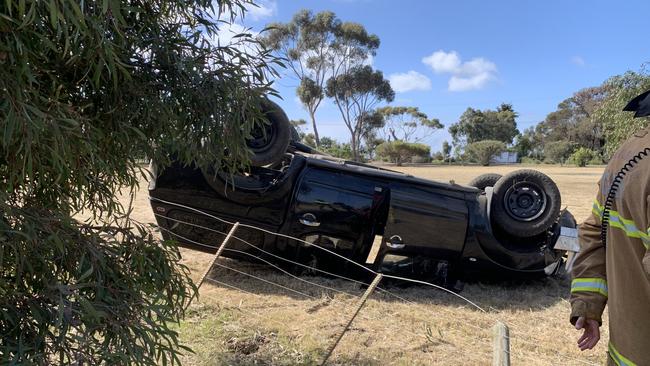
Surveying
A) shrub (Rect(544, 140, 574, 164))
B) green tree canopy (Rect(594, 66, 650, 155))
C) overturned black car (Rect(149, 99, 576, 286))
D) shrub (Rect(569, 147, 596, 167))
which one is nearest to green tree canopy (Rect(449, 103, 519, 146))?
shrub (Rect(544, 140, 574, 164))

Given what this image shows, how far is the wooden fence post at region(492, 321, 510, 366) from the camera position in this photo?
8.10 feet

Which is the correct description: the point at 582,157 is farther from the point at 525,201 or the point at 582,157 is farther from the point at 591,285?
the point at 591,285

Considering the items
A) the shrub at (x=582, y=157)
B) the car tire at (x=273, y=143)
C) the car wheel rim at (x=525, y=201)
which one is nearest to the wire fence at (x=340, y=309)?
the car tire at (x=273, y=143)

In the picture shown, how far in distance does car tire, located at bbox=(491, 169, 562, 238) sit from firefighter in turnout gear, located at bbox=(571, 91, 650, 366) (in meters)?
3.47

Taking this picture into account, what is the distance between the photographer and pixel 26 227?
54.7 inches

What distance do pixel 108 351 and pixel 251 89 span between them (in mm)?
1112

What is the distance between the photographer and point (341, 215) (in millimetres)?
4957

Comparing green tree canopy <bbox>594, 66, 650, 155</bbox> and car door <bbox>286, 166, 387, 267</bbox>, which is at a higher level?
green tree canopy <bbox>594, 66, 650, 155</bbox>

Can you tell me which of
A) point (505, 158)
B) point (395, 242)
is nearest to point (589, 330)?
point (395, 242)

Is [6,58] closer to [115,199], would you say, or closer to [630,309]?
[115,199]

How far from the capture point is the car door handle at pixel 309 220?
16.2ft

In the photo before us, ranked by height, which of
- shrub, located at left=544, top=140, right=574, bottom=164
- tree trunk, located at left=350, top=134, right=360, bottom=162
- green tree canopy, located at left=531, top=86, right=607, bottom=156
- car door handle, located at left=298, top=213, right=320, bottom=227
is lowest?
car door handle, located at left=298, top=213, right=320, bottom=227

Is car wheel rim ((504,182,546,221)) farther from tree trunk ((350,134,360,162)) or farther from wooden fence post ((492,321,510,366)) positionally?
tree trunk ((350,134,360,162))

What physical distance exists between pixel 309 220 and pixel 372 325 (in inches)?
49.5
